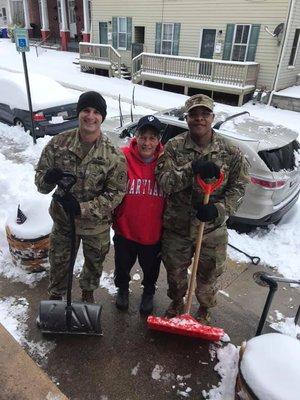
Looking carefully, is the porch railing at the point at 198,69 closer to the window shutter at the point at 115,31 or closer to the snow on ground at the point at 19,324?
the window shutter at the point at 115,31

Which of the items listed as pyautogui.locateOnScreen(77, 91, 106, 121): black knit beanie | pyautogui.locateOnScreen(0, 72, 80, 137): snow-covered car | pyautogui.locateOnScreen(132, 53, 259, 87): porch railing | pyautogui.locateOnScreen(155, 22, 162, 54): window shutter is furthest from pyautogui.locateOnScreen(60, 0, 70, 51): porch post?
pyautogui.locateOnScreen(77, 91, 106, 121): black knit beanie

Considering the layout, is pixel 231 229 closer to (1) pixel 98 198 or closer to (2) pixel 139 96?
(1) pixel 98 198

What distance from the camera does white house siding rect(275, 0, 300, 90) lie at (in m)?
13.2

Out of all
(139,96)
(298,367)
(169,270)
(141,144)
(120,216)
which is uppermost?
(141,144)

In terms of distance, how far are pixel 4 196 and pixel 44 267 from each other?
192 centimetres

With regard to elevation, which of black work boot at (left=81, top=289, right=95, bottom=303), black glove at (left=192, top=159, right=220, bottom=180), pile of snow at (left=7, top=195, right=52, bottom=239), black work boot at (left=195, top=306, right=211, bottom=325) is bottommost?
black work boot at (left=195, top=306, right=211, bottom=325)

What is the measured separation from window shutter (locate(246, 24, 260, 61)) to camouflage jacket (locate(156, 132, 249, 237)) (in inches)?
519

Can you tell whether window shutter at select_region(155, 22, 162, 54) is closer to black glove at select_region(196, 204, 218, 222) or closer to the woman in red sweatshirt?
the woman in red sweatshirt

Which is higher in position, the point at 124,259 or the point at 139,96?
the point at 124,259

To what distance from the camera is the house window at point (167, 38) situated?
16.4 m

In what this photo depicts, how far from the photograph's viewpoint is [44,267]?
3652mm

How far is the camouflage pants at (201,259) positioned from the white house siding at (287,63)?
42.6 ft

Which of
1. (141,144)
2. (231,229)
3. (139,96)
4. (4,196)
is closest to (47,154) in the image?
(141,144)

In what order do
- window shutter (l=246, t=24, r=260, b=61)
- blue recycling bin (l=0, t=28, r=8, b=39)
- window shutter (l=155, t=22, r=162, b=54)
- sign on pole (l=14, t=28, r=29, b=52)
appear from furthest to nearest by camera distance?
blue recycling bin (l=0, t=28, r=8, b=39), window shutter (l=155, t=22, r=162, b=54), window shutter (l=246, t=24, r=260, b=61), sign on pole (l=14, t=28, r=29, b=52)
